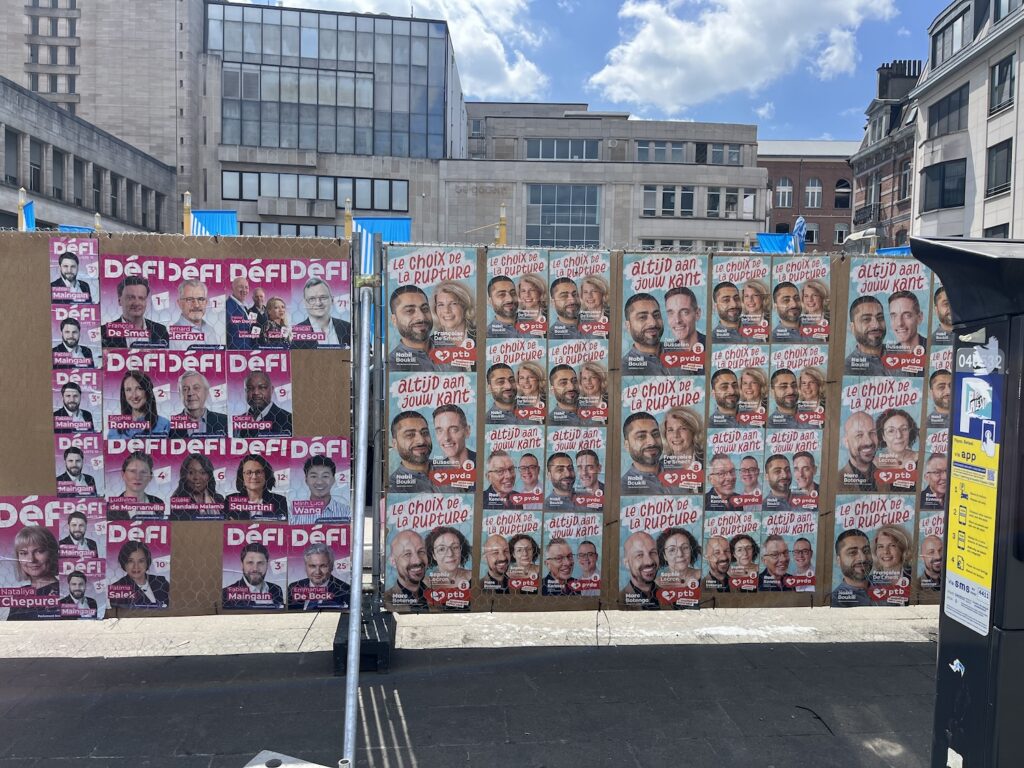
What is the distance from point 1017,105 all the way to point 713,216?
25748 mm

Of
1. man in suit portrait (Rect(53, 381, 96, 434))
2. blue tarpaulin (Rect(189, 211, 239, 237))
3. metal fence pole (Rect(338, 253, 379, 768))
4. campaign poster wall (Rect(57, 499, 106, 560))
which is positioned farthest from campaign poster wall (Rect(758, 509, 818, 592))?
blue tarpaulin (Rect(189, 211, 239, 237))

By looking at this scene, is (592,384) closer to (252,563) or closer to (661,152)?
(252,563)

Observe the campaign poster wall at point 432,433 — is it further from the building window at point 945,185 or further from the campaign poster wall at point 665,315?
the building window at point 945,185

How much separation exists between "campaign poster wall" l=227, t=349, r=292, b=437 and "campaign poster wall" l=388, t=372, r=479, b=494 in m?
0.79

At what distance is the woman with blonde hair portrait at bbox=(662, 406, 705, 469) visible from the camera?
5.77 m

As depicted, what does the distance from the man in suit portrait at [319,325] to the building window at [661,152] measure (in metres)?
59.0

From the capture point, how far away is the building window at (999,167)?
33.2 metres

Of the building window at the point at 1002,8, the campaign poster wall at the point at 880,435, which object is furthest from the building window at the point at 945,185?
the campaign poster wall at the point at 880,435

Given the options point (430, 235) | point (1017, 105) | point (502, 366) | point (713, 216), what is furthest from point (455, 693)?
point (713, 216)

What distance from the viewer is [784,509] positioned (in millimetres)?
5898

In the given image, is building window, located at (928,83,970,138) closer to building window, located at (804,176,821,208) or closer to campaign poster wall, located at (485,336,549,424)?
building window, located at (804,176,821,208)

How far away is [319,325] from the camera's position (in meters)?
5.50

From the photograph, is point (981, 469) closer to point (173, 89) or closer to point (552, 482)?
point (552, 482)

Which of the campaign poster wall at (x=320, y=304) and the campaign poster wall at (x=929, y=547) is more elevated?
the campaign poster wall at (x=320, y=304)
